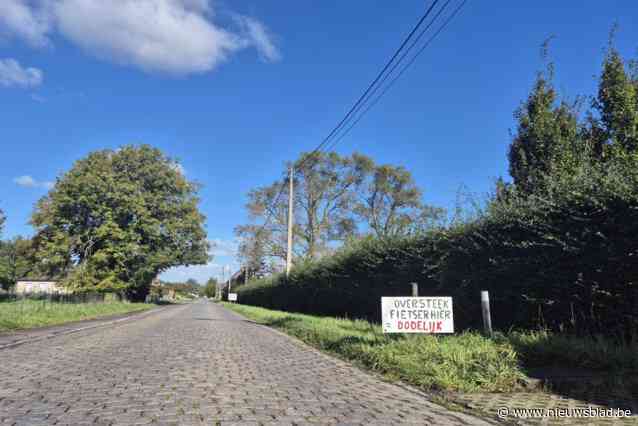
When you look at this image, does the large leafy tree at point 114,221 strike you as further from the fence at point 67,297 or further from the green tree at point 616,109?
the green tree at point 616,109

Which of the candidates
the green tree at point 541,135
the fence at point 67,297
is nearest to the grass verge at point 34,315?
the fence at point 67,297

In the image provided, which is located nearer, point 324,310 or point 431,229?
point 431,229

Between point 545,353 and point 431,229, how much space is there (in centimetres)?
635

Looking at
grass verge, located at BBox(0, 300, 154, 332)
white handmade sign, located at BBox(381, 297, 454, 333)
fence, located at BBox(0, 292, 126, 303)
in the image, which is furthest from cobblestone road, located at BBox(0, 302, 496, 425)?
fence, located at BBox(0, 292, 126, 303)

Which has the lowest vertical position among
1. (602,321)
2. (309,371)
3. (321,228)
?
(309,371)

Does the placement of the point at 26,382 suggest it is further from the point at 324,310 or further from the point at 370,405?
the point at 324,310

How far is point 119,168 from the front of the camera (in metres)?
46.3

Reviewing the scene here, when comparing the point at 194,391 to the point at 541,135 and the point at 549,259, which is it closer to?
the point at 549,259

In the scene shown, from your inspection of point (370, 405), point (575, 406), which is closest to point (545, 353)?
point (575, 406)

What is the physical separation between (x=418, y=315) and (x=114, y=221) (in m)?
38.5

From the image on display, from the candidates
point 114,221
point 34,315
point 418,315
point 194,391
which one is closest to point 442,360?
point 418,315

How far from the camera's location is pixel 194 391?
6.04 m

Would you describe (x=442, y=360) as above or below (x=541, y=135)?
below

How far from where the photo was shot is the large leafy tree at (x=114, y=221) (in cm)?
3941
